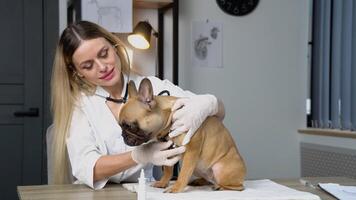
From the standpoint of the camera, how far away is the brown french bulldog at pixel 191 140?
3.71ft

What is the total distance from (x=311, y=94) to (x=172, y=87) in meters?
1.82

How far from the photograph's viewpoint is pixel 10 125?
125 inches

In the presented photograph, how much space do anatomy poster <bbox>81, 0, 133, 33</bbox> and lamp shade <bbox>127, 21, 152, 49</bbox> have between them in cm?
14

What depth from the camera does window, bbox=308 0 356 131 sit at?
2822 mm

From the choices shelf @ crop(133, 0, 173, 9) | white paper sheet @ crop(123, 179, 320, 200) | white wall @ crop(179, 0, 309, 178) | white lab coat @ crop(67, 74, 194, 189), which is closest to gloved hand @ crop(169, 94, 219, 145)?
white paper sheet @ crop(123, 179, 320, 200)

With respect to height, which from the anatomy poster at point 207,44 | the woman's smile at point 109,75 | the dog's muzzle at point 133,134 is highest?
the anatomy poster at point 207,44

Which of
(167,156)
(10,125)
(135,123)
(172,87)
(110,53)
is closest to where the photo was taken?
(135,123)

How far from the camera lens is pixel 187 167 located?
1.21 meters

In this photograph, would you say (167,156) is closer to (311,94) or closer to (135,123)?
(135,123)

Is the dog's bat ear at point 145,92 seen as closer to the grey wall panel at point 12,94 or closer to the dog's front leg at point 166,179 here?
the dog's front leg at point 166,179

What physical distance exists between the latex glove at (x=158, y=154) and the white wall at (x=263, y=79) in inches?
67.9

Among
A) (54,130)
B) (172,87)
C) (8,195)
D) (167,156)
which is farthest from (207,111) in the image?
(8,195)

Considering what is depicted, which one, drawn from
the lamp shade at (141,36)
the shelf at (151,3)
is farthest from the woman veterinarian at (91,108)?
the shelf at (151,3)

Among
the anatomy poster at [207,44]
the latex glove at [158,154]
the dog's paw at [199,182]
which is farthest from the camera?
the anatomy poster at [207,44]
